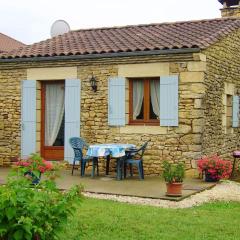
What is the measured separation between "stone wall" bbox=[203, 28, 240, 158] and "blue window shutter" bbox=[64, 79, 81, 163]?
10.7 ft

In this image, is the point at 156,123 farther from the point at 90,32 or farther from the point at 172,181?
the point at 90,32

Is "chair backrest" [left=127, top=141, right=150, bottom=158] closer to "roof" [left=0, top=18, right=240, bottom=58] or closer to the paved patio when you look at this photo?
the paved patio

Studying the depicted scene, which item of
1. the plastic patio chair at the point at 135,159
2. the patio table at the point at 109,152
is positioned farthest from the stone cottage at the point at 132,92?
the patio table at the point at 109,152

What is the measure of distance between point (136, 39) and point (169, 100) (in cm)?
237

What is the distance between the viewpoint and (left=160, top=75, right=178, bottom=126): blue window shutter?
11.8 m

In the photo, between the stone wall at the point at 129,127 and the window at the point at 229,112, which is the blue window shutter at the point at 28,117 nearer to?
the stone wall at the point at 129,127

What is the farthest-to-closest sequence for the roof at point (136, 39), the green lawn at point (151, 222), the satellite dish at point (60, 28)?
the satellite dish at point (60, 28) → the roof at point (136, 39) → the green lawn at point (151, 222)

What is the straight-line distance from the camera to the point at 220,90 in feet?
43.4

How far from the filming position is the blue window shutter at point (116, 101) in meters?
12.4

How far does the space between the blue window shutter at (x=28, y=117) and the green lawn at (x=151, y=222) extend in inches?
218

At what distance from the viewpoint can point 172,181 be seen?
351 inches

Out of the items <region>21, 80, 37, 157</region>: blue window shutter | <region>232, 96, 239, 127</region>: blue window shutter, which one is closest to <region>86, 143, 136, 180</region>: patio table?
<region>21, 80, 37, 157</region>: blue window shutter

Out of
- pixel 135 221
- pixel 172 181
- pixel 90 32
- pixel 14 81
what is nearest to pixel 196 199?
pixel 172 181

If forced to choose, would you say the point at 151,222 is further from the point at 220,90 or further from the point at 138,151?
the point at 220,90
